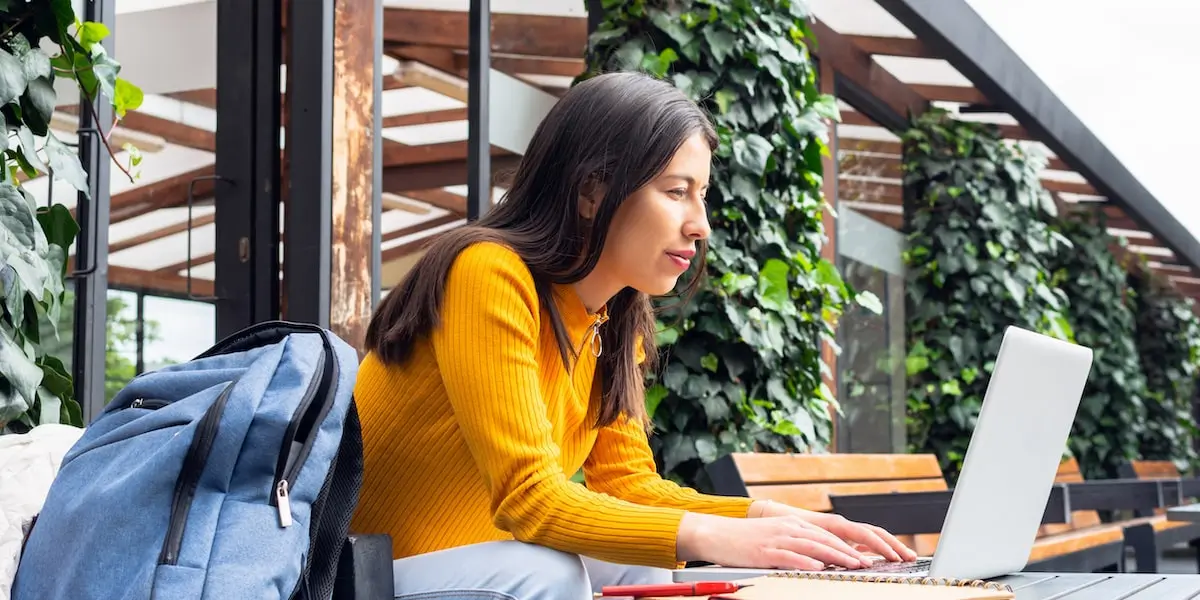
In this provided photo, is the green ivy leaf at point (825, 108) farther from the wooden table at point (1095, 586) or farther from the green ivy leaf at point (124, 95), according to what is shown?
the wooden table at point (1095, 586)

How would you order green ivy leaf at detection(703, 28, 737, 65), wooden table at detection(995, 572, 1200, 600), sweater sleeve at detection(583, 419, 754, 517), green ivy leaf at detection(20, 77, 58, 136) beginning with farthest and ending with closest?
green ivy leaf at detection(703, 28, 737, 65)
green ivy leaf at detection(20, 77, 58, 136)
sweater sleeve at detection(583, 419, 754, 517)
wooden table at detection(995, 572, 1200, 600)

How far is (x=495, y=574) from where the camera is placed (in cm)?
130

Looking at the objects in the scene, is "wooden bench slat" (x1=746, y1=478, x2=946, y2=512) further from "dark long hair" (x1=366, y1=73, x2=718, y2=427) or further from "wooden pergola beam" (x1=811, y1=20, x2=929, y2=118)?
"wooden pergola beam" (x1=811, y1=20, x2=929, y2=118)

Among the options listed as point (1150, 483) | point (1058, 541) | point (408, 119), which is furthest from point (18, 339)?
point (1058, 541)

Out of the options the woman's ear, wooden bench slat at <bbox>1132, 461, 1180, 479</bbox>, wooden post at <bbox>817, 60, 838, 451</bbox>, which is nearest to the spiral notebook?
the woman's ear

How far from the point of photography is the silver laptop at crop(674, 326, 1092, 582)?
1.44m

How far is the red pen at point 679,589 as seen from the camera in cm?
125

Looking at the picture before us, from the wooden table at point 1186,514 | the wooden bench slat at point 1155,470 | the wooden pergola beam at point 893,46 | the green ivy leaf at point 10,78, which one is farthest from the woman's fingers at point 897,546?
the wooden bench slat at point 1155,470

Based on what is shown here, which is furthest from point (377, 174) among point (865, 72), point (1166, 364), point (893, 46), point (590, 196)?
point (1166, 364)

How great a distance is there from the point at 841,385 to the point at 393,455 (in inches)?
187

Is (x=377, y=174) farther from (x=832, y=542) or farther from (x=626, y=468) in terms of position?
(x=832, y=542)

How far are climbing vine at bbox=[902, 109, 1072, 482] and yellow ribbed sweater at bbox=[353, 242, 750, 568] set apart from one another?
16.2 ft

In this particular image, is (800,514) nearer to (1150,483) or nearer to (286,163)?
(286,163)

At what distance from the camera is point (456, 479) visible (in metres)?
1.52
